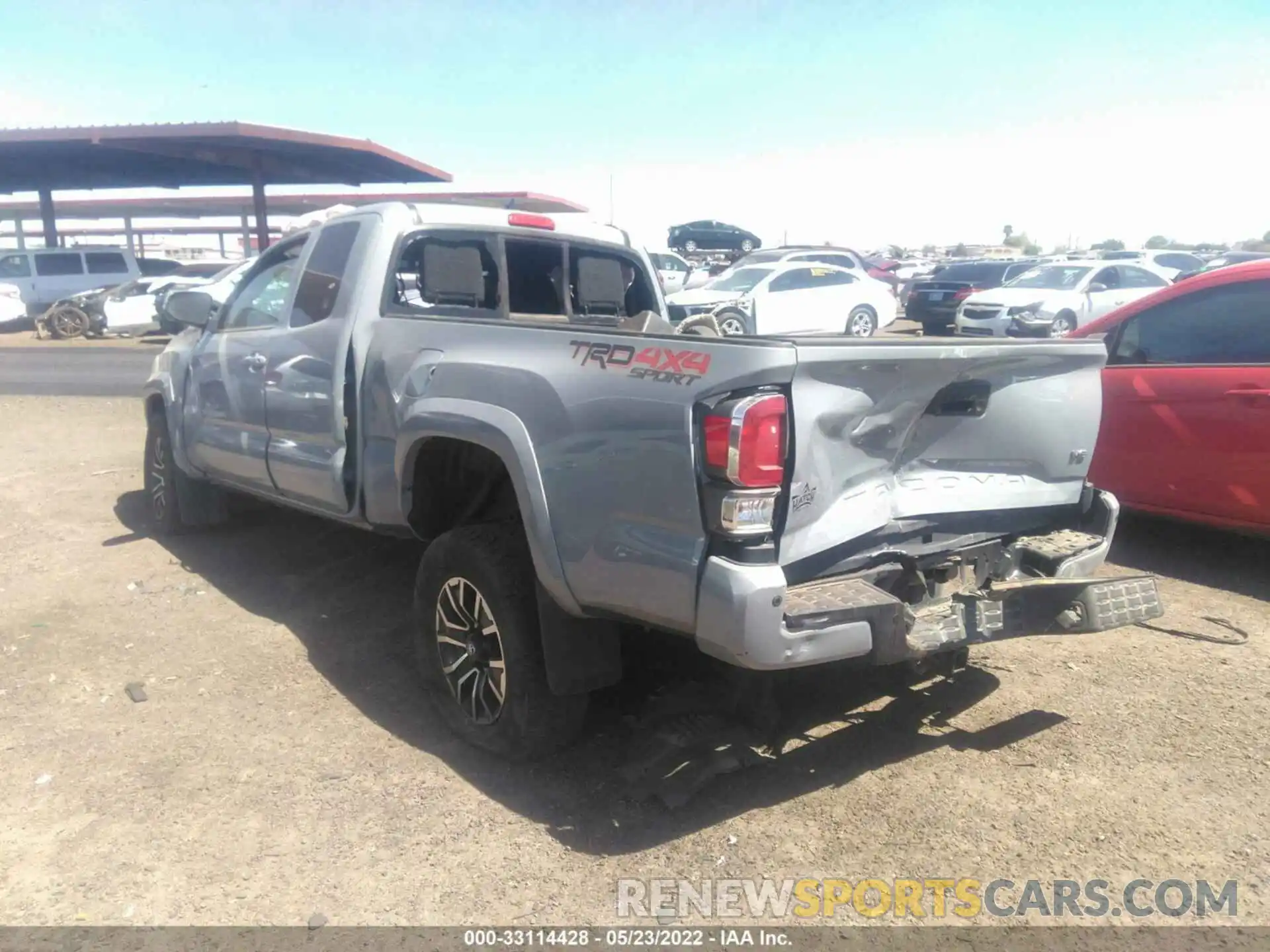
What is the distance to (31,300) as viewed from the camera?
2453 centimetres

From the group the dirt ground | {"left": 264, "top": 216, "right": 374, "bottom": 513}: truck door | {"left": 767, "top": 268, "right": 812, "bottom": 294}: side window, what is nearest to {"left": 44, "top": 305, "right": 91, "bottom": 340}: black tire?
{"left": 767, "top": 268, "right": 812, "bottom": 294}: side window

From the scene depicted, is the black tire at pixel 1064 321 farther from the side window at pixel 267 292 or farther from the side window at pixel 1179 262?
the side window at pixel 267 292

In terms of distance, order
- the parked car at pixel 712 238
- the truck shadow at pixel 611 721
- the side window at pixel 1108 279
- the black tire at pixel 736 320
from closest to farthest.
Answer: the truck shadow at pixel 611 721 < the black tire at pixel 736 320 < the side window at pixel 1108 279 < the parked car at pixel 712 238

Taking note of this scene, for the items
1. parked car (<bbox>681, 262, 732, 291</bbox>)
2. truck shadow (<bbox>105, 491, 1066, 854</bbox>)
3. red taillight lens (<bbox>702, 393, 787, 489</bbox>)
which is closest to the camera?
red taillight lens (<bbox>702, 393, 787, 489</bbox>)

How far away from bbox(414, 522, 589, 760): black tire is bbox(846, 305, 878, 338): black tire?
16062 millimetres

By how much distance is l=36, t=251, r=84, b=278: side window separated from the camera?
24.6 meters

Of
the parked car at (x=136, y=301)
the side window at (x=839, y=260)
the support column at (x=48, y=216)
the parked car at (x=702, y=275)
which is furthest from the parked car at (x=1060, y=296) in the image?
the support column at (x=48, y=216)

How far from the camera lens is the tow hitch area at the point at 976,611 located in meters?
2.81


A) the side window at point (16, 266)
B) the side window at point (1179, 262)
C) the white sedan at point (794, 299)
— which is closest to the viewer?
the white sedan at point (794, 299)

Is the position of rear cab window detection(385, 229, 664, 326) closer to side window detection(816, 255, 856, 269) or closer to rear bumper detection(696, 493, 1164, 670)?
rear bumper detection(696, 493, 1164, 670)

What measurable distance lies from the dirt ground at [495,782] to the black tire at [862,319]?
14.1m

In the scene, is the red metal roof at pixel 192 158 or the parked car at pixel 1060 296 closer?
the parked car at pixel 1060 296

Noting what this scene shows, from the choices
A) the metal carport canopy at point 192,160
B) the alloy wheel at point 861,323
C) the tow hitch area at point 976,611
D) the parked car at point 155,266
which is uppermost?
the metal carport canopy at point 192,160

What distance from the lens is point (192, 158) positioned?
78.4ft
